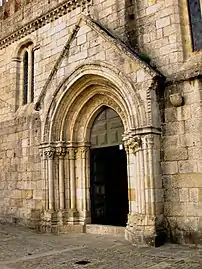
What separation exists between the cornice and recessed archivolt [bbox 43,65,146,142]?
2155 mm

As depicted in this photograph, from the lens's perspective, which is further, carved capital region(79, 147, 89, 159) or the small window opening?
the small window opening

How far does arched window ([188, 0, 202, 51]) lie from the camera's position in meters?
6.76

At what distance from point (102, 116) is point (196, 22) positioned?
10.3 ft

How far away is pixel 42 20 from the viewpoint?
31.8 feet

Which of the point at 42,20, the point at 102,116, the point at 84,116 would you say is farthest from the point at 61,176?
the point at 42,20

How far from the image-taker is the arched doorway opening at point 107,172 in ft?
26.8

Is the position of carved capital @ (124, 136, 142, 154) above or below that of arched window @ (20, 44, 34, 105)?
below

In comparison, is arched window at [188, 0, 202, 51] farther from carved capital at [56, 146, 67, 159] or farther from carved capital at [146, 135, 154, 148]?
carved capital at [56, 146, 67, 159]

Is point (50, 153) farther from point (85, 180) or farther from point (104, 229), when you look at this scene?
point (104, 229)

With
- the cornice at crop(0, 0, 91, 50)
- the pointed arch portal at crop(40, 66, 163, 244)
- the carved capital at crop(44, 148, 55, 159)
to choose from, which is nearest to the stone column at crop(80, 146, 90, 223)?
the pointed arch portal at crop(40, 66, 163, 244)

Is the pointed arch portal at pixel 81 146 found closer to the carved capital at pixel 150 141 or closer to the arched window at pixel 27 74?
the carved capital at pixel 150 141

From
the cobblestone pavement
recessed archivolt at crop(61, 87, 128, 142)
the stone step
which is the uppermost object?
recessed archivolt at crop(61, 87, 128, 142)

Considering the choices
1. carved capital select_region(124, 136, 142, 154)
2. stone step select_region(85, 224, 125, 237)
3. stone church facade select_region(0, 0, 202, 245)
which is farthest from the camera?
stone step select_region(85, 224, 125, 237)

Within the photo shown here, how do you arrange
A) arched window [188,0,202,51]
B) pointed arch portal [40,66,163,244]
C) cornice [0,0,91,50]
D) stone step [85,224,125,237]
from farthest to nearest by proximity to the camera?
cornice [0,0,91,50]
pointed arch portal [40,66,163,244]
stone step [85,224,125,237]
arched window [188,0,202,51]
